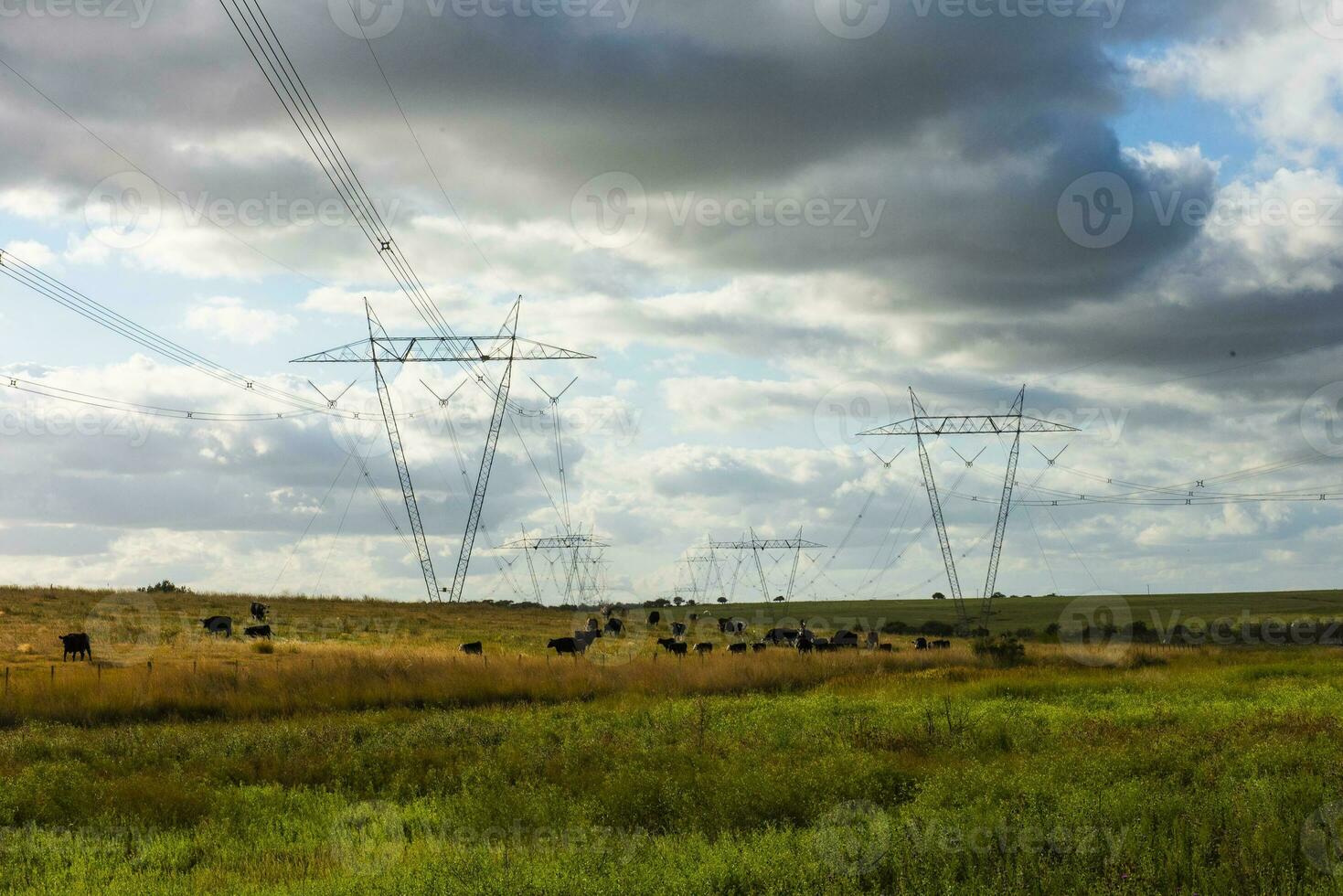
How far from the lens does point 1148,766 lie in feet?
65.7

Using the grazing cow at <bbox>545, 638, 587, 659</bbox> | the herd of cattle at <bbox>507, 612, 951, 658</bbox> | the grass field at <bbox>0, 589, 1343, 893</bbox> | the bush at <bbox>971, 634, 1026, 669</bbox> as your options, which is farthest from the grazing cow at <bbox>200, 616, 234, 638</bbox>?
the bush at <bbox>971, 634, 1026, 669</bbox>

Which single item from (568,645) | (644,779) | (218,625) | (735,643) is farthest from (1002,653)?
(644,779)

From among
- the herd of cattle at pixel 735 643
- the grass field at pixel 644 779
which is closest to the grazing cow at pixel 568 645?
the herd of cattle at pixel 735 643

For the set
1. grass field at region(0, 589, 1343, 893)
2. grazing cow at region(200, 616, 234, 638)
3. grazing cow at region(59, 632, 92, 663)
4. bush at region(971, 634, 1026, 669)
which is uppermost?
grazing cow at region(200, 616, 234, 638)

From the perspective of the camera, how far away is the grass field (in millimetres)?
14008

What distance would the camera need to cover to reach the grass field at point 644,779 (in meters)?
14.0

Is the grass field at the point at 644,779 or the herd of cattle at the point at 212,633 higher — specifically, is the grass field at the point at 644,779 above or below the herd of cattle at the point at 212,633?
below

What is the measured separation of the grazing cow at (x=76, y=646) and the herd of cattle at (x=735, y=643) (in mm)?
15066

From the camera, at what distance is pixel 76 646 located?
43.3 meters

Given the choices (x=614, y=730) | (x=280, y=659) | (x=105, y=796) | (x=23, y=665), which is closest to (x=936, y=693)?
(x=614, y=730)

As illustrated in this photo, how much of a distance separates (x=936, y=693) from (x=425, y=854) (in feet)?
86.5

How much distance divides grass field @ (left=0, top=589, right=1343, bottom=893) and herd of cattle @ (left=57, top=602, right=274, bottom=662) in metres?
1.18

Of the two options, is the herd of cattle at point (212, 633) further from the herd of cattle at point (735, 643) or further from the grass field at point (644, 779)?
the herd of cattle at point (735, 643)

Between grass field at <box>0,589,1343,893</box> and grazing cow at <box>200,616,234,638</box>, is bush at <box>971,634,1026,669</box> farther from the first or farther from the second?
grazing cow at <box>200,616,234,638</box>
